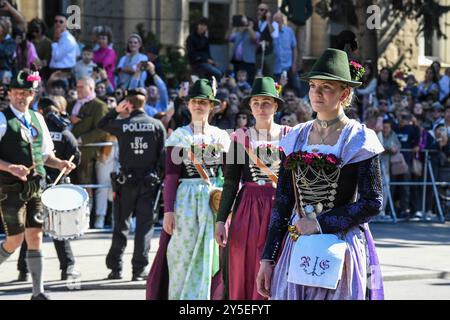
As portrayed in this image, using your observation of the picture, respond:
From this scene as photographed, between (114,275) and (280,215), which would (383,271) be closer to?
(114,275)

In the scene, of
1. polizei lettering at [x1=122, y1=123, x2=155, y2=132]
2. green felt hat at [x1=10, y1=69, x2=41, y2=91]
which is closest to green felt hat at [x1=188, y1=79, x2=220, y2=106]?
green felt hat at [x1=10, y1=69, x2=41, y2=91]

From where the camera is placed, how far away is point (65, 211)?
10.9 meters

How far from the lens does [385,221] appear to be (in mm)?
19281

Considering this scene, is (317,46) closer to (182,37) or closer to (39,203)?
(182,37)

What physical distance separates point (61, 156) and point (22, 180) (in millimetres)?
2292

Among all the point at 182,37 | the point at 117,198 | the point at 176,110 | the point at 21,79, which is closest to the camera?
the point at 21,79

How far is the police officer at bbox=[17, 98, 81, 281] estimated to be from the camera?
12789 millimetres

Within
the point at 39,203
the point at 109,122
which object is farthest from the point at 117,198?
the point at 39,203

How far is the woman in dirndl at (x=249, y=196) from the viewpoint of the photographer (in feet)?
31.0

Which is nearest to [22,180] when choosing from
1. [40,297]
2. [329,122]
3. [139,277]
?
[40,297]

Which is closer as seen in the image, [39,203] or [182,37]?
[39,203]

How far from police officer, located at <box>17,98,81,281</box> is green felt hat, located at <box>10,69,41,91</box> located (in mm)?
2226
